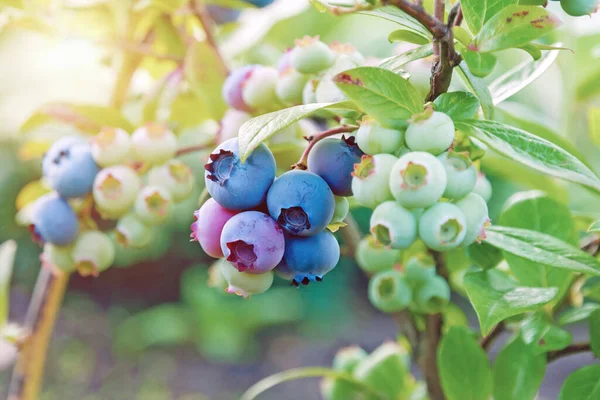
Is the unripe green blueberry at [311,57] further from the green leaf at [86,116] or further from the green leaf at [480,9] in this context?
the green leaf at [86,116]

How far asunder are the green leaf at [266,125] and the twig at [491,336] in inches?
13.0

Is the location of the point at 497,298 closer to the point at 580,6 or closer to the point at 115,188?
the point at 580,6

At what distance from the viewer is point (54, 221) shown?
596 mm

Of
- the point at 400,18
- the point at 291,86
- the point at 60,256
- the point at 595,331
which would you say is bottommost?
the point at 60,256

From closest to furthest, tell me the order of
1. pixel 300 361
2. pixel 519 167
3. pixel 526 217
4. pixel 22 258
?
pixel 526 217, pixel 519 167, pixel 300 361, pixel 22 258

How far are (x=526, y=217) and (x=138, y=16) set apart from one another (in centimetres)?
51

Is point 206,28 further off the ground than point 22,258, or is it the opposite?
point 206,28

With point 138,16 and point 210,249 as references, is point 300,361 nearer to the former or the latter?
point 138,16

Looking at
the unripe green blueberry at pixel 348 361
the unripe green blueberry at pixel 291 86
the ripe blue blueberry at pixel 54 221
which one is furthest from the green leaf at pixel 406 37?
the unripe green blueberry at pixel 348 361

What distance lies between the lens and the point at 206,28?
2.43 feet

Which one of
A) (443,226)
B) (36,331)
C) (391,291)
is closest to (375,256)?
(391,291)

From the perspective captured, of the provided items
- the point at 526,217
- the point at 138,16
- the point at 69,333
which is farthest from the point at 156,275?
the point at 526,217

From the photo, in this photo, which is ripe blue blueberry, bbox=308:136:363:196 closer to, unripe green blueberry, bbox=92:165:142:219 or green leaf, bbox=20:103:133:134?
unripe green blueberry, bbox=92:165:142:219

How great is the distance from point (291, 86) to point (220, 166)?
170 millimetres
